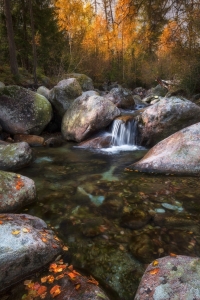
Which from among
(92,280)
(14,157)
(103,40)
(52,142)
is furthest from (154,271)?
(103,40)

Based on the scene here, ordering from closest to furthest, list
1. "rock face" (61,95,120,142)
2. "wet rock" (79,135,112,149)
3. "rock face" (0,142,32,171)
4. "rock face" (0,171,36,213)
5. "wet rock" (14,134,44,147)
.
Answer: "rock face" (0,171,36,213), "rock face" (0,142,32,171), "wet rock" (79,135,112,149), "wet rock" (14,134,44,147), "rock face" (61,95,120,142)

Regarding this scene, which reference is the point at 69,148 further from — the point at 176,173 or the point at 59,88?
the point at 176,173

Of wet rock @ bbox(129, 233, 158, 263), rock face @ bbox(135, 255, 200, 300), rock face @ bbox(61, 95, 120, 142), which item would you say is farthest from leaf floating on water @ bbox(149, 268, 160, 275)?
rock face @ bbox(61, 95, 120, 142)

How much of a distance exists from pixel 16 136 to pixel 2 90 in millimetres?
1694

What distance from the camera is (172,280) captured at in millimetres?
2004

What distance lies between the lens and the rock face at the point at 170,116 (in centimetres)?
677

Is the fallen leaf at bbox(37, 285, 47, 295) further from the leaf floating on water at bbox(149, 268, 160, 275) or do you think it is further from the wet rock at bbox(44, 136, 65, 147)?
the wet rock at bbox(44, 136, 65, 147)

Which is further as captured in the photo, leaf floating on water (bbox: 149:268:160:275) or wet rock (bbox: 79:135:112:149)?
wet rock (bbox: 79:135:112:149)

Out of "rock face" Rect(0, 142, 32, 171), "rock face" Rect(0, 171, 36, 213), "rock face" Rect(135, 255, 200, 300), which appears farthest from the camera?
"rock face" Rect(0, 142, 32, 171)

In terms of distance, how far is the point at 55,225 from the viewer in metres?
3.31

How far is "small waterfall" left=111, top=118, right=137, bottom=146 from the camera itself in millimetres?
7926

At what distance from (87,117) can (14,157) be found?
10.3ft

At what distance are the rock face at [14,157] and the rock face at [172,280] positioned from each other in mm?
4205

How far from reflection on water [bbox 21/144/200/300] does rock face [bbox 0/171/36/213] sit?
6.2 inches
